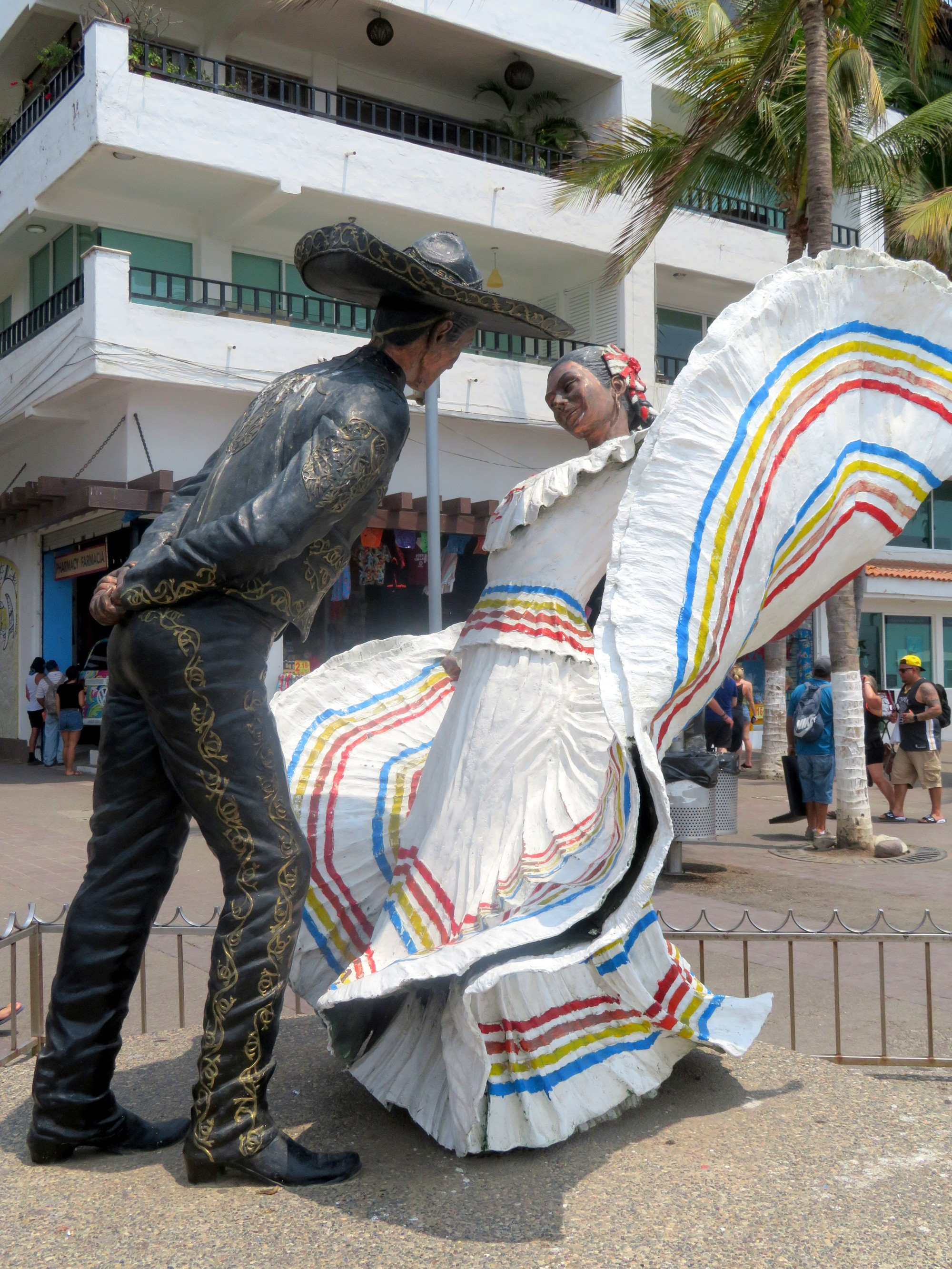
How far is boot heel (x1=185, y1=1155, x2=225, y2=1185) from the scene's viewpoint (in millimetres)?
2336

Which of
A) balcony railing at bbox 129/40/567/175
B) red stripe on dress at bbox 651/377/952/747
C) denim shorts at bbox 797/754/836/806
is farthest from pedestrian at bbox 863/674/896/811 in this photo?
balcony railing at bbox 129/40/567/175

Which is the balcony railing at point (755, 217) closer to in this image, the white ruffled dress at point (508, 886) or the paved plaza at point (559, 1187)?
the white ruffled dress at point (508, 886)

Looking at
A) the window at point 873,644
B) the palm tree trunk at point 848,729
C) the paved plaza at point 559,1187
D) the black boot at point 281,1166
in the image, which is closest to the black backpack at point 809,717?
the palm tree trunk at point 848,729

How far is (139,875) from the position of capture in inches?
99.5

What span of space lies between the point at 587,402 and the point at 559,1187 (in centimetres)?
188

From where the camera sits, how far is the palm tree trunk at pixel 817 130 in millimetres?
8742

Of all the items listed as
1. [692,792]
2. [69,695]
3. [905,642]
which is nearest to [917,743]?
[692,792]

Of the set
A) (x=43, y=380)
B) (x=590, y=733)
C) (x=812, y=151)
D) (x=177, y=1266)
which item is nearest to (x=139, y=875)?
(x=177, y=1266)

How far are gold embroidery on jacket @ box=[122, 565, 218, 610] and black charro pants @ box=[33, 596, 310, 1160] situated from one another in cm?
3

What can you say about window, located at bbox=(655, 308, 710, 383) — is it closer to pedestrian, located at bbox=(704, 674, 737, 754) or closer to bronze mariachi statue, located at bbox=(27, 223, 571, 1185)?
pedestrian, located at bbox=(704, 674, 737, 754)

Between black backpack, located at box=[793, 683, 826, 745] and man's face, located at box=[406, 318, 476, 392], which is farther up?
man's face, located at box=[406, 318, 476, 392]

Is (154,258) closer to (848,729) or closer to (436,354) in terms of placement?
(848,729)

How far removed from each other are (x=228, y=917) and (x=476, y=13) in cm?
1560

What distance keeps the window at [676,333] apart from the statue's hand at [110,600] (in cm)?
1599
